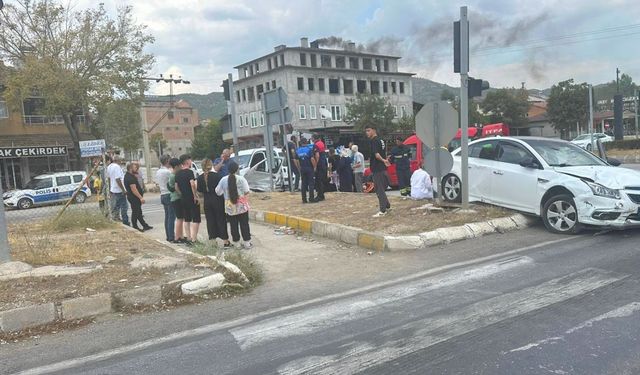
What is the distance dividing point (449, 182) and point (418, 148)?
19.8 ft

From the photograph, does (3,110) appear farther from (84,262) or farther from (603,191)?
(603,191)

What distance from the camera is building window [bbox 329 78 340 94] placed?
73.1m

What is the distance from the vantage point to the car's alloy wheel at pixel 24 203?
2578 centimetres

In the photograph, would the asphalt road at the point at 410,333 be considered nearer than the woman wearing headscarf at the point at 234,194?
Yes

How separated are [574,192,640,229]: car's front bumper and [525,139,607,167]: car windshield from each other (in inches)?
44.8

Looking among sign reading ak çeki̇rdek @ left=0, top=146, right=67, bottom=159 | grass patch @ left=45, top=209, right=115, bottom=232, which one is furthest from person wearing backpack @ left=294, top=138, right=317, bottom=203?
sign reading ak çeki̇rdek @ left=0, top=146, right=67, bottom=159

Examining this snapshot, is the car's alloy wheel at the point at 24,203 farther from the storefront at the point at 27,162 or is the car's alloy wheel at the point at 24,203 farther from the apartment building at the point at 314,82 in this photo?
the apartment building at the point at 314,82

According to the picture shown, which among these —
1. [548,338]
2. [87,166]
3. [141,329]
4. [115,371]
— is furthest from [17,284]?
[87,166]

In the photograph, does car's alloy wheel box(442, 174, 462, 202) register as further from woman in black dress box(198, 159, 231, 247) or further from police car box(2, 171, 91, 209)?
police car box(2, 171, 91, 209)

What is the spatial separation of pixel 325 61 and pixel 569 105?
33387 mm

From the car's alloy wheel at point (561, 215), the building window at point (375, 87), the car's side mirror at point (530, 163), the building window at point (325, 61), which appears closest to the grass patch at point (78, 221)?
the car's side mirror at point (530, 163)

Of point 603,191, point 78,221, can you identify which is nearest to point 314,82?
point 78,221

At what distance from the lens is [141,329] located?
509 cm

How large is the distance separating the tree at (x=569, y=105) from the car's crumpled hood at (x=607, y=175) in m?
63.5
